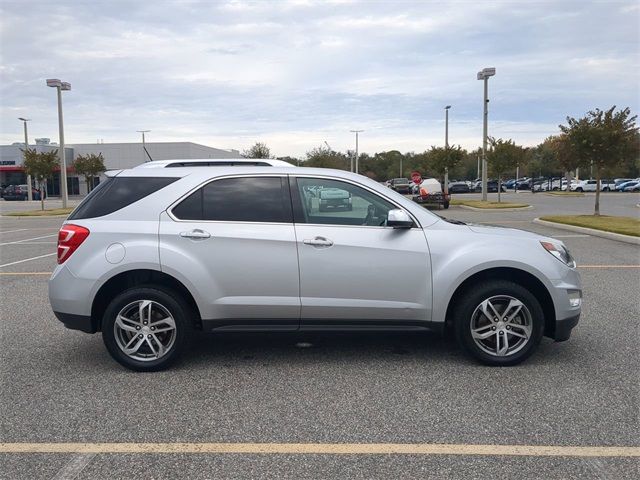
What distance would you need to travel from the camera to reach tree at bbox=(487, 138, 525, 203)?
28797 mm

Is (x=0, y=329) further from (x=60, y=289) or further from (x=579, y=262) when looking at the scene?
(x=579, y=262)

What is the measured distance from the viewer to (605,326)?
19.7ft

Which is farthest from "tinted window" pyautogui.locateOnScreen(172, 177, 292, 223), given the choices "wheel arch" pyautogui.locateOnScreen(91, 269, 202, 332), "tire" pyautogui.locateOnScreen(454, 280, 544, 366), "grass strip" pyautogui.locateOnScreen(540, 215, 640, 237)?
"grass strip" pyautogui.locateOnScreen(540, 215, 640, 237)

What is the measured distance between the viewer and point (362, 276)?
15.2ft

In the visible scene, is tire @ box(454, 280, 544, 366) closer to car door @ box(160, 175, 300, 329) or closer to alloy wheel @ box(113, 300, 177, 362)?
car door @ box(160, 175, 300, 329)

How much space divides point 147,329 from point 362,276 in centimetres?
186

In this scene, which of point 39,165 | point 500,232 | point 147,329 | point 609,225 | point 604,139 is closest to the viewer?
point 147,329

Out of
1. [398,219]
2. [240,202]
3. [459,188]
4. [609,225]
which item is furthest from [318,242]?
[459,188]

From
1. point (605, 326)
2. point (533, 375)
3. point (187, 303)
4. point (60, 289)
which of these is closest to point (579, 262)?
point (605, 326)

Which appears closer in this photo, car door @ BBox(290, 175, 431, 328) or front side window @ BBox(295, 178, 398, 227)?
car door @ BBox(290, 175, 431, 328)

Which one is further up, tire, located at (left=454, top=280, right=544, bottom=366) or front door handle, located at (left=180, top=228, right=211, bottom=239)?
front door handle, located at (left=180, top=228, right=211, bottom=239)

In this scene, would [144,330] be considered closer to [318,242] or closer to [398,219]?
[318,242]

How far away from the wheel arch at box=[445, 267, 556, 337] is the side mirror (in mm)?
712

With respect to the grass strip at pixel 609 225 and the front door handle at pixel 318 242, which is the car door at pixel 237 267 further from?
the grass strip at pixel 609 225
